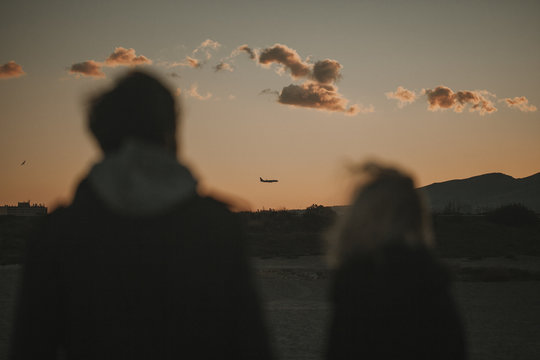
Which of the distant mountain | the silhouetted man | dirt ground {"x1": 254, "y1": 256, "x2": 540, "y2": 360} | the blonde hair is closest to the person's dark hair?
the silhouetted man

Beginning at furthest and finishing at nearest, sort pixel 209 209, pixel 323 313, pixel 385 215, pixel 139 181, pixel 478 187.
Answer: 1. pixel 478 187
2. pixel 323 313
3. pixel 385 215
4. pixel 209 209
5. pixel 139 181

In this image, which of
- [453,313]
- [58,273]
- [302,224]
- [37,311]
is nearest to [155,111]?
[58,273]

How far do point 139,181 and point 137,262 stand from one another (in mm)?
284

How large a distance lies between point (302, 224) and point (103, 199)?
3327cm

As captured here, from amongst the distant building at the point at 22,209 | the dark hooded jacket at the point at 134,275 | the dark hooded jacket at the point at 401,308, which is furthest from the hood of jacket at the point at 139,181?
the distant building at the point at 22,209

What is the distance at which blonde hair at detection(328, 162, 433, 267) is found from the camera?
2539 mm

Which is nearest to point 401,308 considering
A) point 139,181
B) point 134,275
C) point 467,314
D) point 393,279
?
point 393,279

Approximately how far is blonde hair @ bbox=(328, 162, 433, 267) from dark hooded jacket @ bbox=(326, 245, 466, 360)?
0.06 metres

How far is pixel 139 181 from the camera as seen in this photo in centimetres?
161

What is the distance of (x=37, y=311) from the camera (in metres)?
1.72

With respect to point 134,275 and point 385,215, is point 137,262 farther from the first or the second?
point 385,215

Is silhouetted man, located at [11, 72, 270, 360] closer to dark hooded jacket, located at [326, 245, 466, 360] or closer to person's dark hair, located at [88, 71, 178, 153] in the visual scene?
person's dark hair, located at [88, 71, 178, 153]

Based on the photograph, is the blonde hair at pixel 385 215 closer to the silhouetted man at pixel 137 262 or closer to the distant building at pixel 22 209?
the silhouetted man at pixel 137 262

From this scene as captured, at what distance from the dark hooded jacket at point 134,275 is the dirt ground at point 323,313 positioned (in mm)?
2167
